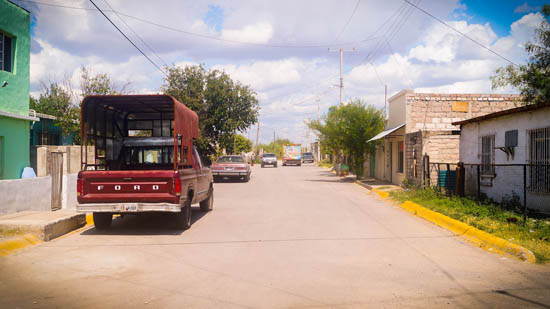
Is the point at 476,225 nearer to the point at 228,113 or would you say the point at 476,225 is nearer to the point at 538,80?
the point at 538,80

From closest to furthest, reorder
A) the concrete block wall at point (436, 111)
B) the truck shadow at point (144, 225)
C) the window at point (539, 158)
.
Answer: the truck shadow at point (144, 225) → the window at point (539, 158) → the concrete block wall at point (436, 111)

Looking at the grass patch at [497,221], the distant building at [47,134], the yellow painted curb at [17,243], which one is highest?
the distant building at [47,134]

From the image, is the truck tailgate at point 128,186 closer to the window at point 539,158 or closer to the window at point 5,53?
the window at point 5,53

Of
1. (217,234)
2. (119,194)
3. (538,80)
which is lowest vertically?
(217,234)

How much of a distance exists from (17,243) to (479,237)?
8650 mm

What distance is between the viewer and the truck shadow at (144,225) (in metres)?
9.22

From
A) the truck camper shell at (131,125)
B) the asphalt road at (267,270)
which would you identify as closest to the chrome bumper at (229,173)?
the truck camper shell at (131,125)

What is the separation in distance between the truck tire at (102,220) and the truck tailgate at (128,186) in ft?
2.27

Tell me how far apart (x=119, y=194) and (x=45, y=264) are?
252 cm

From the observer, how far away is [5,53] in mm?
14383

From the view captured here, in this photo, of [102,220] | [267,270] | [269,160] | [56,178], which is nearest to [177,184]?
[102,220]

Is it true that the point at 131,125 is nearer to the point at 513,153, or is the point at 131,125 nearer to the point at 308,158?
the point at 513,153

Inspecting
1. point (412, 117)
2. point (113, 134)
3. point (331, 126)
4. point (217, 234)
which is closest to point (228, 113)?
point (331, 126)

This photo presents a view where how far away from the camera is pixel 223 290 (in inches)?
202
